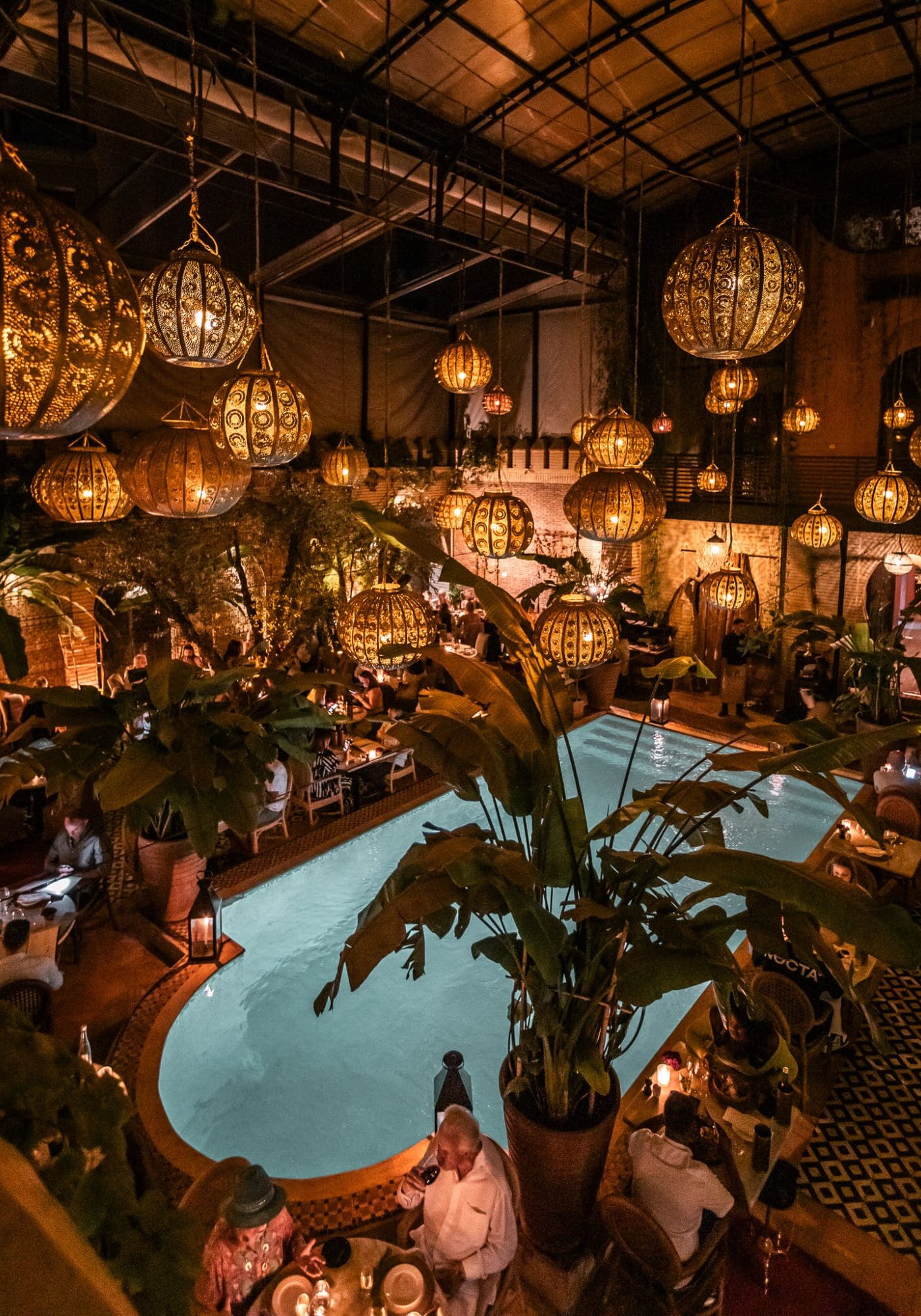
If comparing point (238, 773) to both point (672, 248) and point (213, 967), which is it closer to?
point (213, 967)

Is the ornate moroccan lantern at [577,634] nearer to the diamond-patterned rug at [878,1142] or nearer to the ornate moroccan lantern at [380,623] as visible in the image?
the ornate moroccan lantern at [380,623]

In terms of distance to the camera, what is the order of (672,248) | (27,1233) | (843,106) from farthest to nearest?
(672,248), (843,106), (27,1233)

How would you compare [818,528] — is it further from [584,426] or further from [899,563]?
[584,426]

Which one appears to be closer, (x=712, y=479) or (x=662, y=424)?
(x=712, y=479)

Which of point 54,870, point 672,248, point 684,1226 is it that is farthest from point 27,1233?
point 672,248

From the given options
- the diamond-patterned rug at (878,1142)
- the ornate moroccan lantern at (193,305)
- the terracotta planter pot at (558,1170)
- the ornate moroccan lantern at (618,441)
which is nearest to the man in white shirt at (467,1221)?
the terracotta planter pot at (558,1170)

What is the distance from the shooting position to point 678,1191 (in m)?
3.30

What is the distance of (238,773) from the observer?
4.94 meters

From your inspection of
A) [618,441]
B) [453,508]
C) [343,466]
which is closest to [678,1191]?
[618,441]

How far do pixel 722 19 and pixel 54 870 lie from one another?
10.3 m

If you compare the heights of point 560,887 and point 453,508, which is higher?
point 453,508

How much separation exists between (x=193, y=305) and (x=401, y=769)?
21.5 ft

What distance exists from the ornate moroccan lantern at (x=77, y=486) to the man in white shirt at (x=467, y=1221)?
14.3 feet

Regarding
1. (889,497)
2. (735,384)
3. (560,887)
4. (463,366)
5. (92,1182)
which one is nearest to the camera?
(92,1182)
